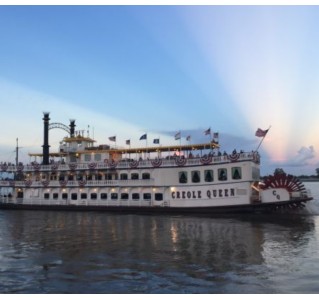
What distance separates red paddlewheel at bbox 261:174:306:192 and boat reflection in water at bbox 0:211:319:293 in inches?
117

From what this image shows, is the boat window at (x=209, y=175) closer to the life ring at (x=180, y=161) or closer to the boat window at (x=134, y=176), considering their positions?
the life ring at (x=180, y=161)

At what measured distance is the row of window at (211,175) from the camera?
35875mm

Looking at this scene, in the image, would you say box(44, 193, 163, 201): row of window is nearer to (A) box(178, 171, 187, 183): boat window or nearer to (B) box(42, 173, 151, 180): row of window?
(B) box(42, 173, 151, 180): row of window

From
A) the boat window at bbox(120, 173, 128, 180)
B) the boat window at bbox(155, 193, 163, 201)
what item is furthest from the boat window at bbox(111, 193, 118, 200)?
the boat window at bbox(155, 193, 163, 201)

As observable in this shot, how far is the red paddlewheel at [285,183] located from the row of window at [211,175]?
2.69 meters

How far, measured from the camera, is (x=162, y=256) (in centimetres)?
1952

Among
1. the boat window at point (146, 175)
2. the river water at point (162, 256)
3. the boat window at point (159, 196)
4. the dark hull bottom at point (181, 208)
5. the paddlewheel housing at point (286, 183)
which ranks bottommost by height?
the river water at point (162, 256)

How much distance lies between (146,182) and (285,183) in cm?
1354

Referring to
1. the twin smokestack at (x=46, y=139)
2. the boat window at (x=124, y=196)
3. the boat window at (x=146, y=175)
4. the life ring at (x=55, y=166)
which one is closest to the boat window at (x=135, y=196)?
the boat window at (x=124, y=196)

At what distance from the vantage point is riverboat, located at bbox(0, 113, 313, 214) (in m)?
→ 35.4

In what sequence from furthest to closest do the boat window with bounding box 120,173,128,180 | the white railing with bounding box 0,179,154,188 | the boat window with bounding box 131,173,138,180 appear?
1. the boat window with bounding box 120,173,128,180
2. the boat window with bounding box 131,173,138,180
3. the white railing with bounding box 0,179,154,188

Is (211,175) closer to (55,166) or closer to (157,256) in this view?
(157,256)

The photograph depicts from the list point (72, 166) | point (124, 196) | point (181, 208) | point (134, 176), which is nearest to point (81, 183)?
point (72, 166)

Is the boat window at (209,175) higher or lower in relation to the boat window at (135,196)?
higher
